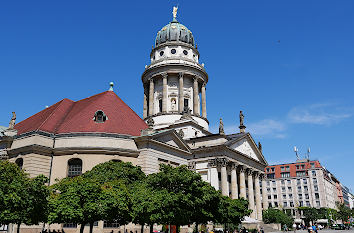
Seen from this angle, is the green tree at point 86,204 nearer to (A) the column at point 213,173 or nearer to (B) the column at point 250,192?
(A) the column at point 213,173

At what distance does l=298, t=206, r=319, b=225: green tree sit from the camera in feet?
294

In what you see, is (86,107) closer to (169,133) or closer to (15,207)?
(169,133)

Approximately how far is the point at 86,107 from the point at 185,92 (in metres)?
26.3

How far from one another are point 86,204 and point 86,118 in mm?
20243

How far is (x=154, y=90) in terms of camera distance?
68.2m

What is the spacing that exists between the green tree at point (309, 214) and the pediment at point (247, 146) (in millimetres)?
36167

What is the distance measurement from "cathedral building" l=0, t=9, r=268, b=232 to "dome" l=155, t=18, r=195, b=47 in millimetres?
224

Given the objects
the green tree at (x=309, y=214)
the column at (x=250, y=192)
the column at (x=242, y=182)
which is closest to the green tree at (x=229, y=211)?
the column at (x=242, y=182)

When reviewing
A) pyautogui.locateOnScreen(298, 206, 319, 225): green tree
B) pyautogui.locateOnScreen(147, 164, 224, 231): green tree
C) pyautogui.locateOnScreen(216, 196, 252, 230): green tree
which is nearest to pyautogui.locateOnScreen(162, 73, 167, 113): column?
pyautogui.locateOnScreen(216, 196, 252, 230): green tree

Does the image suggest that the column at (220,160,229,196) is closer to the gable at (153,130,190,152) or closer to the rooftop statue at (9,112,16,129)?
the gable at (153,130,190,152)

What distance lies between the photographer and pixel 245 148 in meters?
58.8

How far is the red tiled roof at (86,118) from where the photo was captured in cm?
3944

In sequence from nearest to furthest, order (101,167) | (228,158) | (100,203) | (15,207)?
1. (15,207)
2. (100,203)
3. (101,167)
4. (228,158)

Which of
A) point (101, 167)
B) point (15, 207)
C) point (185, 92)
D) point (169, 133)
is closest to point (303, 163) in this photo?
point (185, 92)
